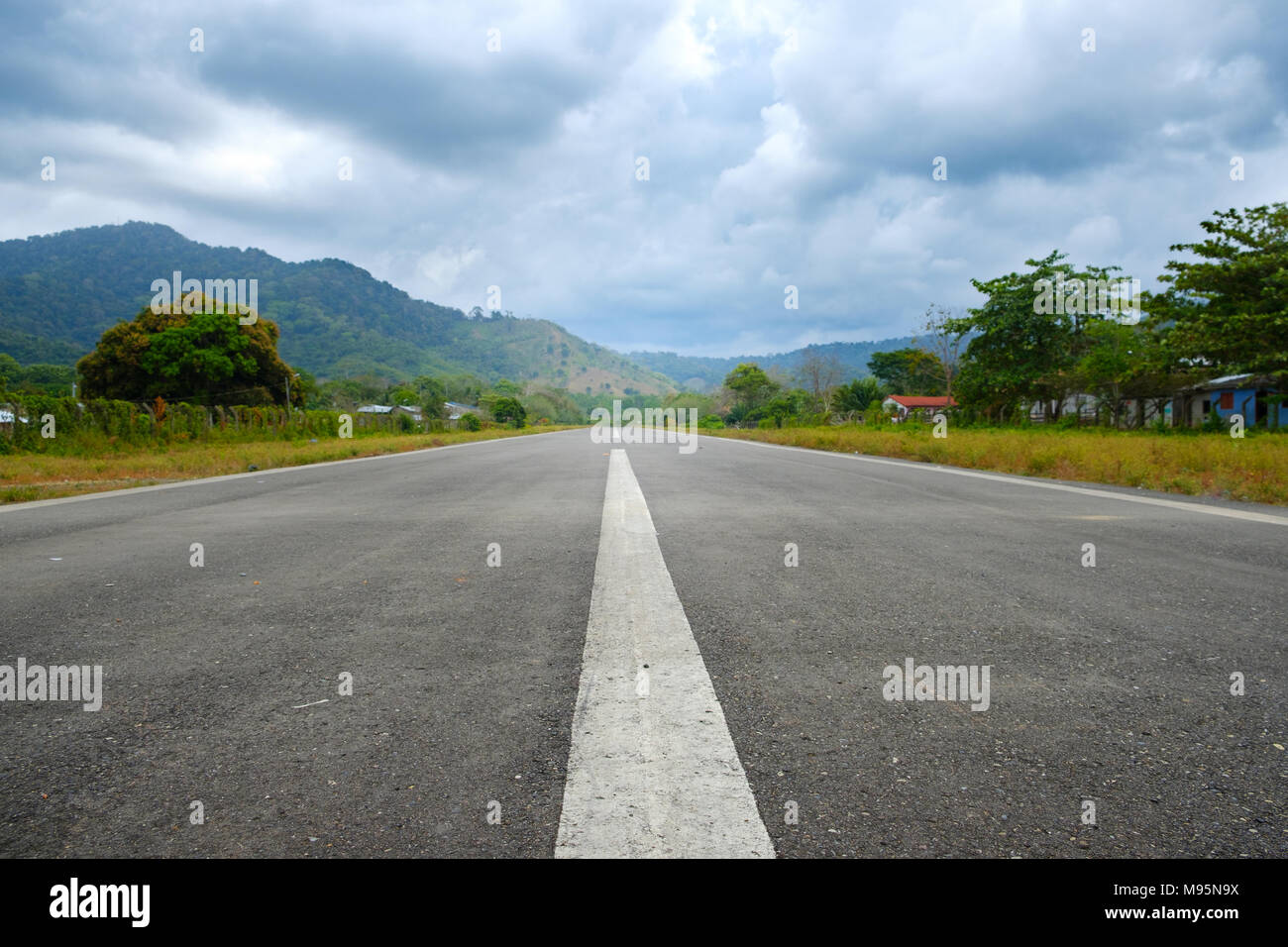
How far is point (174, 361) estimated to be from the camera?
41.8 metres

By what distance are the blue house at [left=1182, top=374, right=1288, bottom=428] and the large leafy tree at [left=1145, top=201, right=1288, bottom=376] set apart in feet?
32.4

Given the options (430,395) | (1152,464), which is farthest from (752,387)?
(1152,464)

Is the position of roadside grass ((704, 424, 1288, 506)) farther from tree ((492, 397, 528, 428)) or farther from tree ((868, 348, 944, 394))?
tree ((492, 397, 528, 428))

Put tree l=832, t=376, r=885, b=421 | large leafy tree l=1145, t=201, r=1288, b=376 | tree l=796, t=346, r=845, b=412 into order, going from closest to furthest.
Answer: large leafy tree l=1145, t=201, r=1288, b=376
tree l=832, t=376, r=885, b=421
tree l=796, t=346, r=845, b=412

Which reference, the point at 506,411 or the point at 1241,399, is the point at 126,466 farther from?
the point at 506,411

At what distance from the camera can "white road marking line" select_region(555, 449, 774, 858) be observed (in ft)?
4.84

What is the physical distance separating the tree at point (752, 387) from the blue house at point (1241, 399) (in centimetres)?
5881

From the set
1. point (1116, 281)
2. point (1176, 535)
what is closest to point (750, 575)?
point (1176, 535)

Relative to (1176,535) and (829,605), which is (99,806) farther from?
(1176,535)

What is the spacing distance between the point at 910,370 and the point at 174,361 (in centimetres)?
7821

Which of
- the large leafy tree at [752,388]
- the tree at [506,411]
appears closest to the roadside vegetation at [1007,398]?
the large leafy tree at [752,388]

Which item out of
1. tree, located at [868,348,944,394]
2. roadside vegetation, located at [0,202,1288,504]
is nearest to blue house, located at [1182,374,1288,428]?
roadside vegetation, located at [0,202,1288,504]

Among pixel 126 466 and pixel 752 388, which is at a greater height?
pixel 752 388

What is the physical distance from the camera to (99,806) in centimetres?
162
